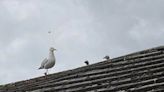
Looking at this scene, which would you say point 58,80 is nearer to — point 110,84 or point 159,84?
point 110,84

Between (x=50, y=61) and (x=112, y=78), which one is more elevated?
(x=50, y=61)

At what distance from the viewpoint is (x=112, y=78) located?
7504mm

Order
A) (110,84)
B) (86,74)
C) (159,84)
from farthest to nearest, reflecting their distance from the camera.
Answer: (86,74), (110,84), (159,84)

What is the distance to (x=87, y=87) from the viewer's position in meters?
7.44

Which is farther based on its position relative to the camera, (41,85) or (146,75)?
(41,85)

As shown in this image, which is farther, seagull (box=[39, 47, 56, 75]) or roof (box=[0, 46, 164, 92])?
seagull (box=[39, 47, 56, 75])

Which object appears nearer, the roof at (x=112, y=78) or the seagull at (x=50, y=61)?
the roof at (x=112, y=78)

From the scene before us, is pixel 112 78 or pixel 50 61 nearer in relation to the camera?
pixel 112 78

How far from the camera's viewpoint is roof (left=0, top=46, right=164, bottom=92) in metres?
7.07

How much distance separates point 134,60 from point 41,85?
4.90ft

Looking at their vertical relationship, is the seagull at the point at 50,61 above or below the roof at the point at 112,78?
above

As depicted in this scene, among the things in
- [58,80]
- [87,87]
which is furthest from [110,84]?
[58,80]

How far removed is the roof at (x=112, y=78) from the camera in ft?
23.2

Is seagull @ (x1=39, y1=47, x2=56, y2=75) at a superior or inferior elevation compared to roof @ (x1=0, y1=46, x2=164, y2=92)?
superior
